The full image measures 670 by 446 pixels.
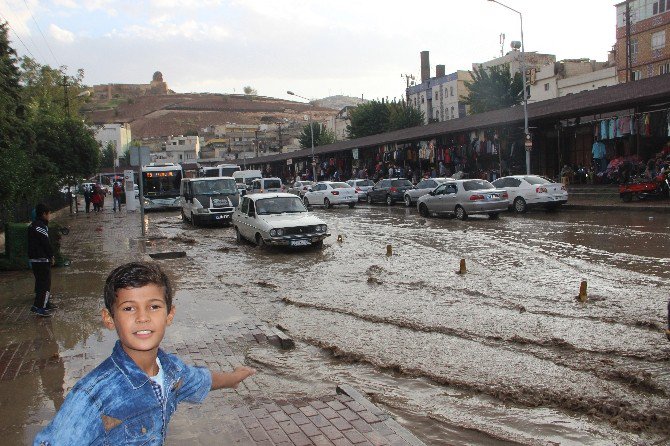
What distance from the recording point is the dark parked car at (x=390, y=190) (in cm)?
3550

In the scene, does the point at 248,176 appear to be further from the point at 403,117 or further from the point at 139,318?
the point at 139,318

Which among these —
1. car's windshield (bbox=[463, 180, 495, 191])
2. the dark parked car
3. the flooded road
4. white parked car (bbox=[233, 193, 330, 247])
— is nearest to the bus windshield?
the dark parked car

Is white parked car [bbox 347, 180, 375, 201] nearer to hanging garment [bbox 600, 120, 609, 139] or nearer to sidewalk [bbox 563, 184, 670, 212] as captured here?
sidewalk [bbox 563, 184, 670, 212]

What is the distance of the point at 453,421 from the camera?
211 inches

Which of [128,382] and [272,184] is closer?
[128,382]

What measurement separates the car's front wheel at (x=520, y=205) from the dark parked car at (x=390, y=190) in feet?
32.0

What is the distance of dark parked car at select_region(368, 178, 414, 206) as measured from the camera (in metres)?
35.5

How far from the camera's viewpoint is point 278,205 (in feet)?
62.0

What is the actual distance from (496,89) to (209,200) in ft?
124

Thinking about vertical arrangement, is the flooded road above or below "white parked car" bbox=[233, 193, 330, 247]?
below

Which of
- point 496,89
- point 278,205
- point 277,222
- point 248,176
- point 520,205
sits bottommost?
point 520,205

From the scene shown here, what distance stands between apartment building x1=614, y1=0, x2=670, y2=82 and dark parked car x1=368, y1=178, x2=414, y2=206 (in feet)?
89.5

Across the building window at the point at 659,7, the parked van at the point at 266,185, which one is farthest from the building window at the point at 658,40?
the parked van at the point at 266,185

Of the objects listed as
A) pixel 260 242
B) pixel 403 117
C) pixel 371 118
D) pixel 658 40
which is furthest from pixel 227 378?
pixel 371 118
